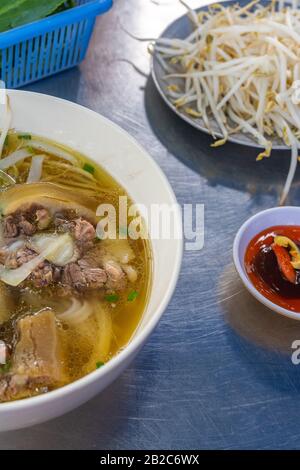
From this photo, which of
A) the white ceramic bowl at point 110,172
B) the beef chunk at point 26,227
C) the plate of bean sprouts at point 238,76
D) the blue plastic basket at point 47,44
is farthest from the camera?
the plate of bean sprouts at point 238,76

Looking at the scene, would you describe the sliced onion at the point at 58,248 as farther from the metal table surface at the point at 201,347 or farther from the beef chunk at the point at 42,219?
the metal table surface at the point at 201,347

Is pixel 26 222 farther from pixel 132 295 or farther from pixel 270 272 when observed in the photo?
pixel 270 272

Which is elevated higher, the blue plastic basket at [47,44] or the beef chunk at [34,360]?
the blue plastic basket at [47,44]

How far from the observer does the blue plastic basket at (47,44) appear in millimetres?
2148

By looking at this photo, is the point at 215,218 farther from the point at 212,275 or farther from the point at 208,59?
the point at 208,59

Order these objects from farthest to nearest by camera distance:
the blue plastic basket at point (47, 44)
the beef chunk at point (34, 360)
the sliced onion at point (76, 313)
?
1. the blue plastic basket at point (47, 44)
2. the sliced onion at point (76, 313)
3. the beef chunk at point (34, 360)

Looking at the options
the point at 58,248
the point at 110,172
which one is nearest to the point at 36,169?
the point at 110,172

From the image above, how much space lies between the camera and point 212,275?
1.94 meters

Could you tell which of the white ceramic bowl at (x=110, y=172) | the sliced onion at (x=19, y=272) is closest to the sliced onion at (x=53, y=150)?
the white ceramic bowl at (x=110, y=172)

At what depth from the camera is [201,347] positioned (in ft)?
5.74

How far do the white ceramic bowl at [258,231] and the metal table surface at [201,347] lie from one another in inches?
5.1

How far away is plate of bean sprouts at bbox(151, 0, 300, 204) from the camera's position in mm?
2299

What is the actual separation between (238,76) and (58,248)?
1.30m

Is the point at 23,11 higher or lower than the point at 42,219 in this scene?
higher
